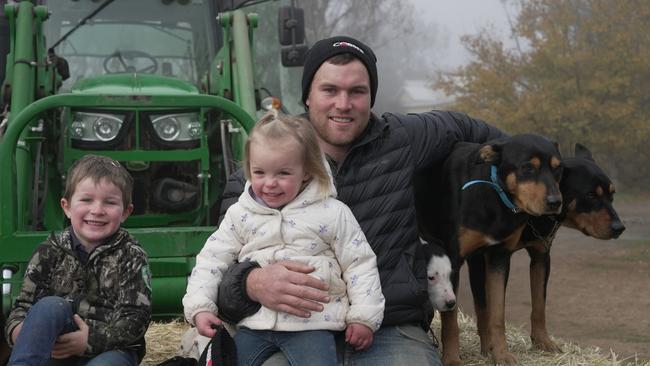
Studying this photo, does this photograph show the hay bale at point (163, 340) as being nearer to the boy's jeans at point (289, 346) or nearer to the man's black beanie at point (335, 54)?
the boy's jeans at point (289, 346)

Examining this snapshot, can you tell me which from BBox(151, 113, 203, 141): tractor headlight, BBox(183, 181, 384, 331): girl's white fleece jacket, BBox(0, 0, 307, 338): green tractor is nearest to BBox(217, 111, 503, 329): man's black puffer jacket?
BBox(183, 181, 384, 331): girl's white fleece jacket

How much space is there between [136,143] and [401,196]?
8.56 feet

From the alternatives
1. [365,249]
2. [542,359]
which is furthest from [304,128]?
[542,359]

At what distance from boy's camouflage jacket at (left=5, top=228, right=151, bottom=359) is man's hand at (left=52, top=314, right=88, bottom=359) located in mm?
54

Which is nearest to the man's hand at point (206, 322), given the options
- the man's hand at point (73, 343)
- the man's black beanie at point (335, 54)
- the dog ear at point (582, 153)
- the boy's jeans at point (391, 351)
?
the boy's jeans at point (391, 351)

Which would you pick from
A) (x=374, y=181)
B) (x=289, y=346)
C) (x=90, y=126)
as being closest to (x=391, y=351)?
(x=289, y=346)

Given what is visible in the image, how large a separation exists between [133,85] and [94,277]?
9.56 feet

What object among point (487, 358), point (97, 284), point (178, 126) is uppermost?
point (178, 126)

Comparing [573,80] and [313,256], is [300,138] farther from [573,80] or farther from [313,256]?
[573,80]

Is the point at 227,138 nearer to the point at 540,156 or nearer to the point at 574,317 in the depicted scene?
the point at 540,156

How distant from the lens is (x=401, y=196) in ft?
11.9

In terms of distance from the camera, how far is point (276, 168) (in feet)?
10.6

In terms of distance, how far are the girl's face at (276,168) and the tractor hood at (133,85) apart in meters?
→ 2.79

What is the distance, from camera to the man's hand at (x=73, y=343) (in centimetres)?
333
